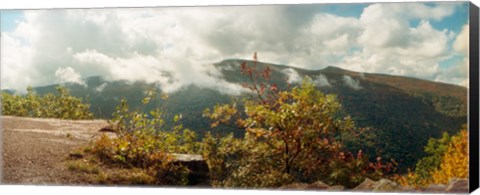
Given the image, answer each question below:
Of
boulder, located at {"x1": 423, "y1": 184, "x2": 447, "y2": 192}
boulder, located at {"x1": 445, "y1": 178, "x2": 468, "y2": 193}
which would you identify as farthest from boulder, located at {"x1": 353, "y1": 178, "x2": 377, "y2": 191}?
boulder, located at {"x1": 445, "y1": 178, "x2": 468, "y2": 193}

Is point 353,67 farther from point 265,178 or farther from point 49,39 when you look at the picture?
point 49,39

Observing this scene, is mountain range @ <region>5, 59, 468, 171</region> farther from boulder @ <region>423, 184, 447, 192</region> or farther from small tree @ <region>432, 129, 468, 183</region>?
boulder @ <region>423, 184, 447, 192</region>

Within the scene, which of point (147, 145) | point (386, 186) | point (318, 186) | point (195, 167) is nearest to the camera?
point (386, 186)

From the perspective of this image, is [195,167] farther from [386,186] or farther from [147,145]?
[386,186]

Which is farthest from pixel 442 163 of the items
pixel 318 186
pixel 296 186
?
pixel 296 186

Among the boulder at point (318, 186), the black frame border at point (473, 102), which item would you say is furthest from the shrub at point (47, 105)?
the black frame border at point (473, 102)

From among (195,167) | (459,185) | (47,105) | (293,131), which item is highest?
(47,105)

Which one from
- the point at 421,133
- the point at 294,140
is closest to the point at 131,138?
the point at 294,140
